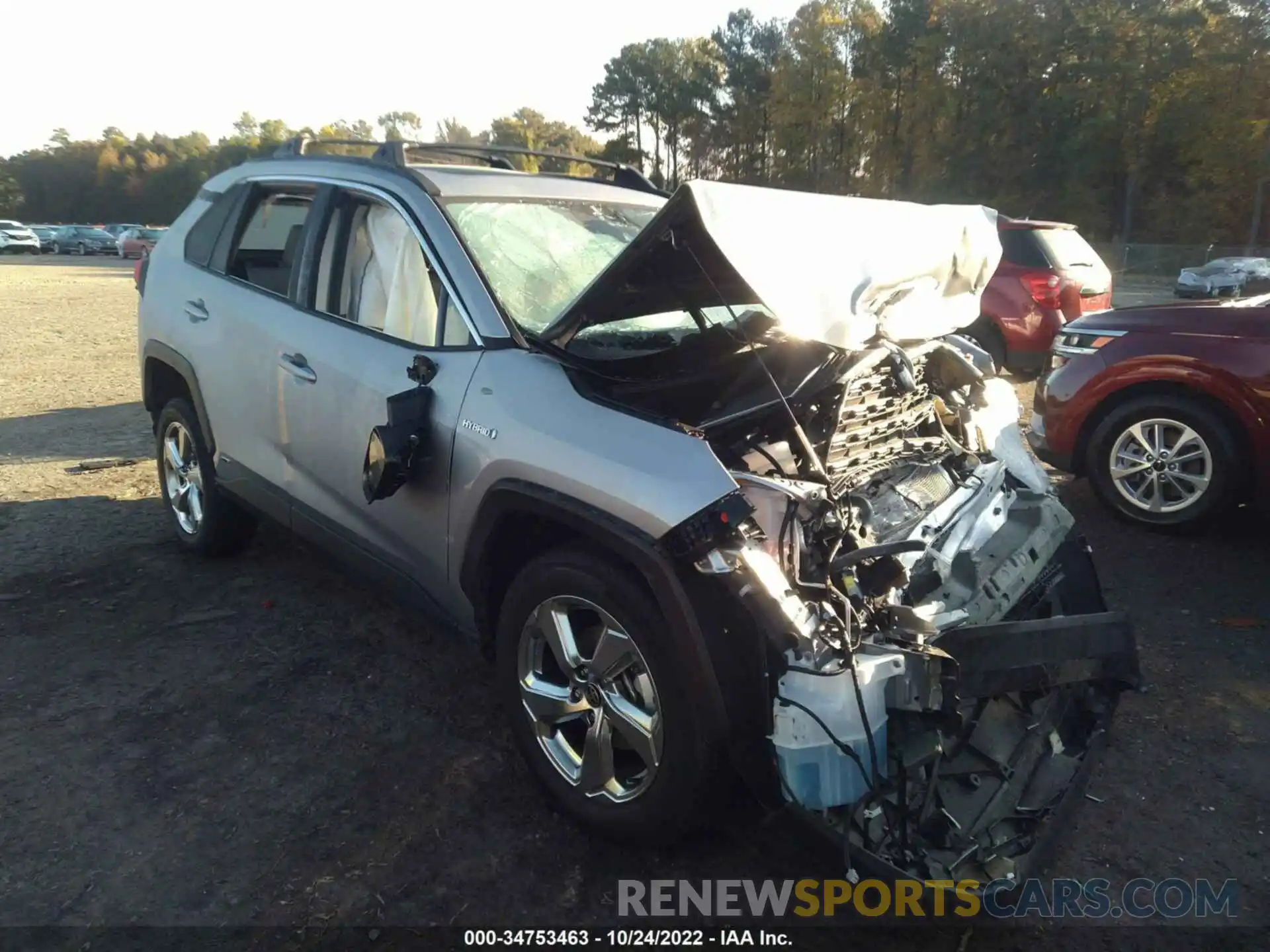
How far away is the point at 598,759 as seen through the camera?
2.69 m

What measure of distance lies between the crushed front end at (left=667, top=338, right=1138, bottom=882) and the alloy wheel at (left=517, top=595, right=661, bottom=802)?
0.34 m

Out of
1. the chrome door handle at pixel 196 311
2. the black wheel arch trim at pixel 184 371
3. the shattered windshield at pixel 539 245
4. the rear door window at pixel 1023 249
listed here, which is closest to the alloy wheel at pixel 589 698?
the shattered windshield at pixel 539 245

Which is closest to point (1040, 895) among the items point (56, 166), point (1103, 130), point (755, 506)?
point (755, 506)

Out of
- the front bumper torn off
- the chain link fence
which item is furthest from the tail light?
the chain link fence

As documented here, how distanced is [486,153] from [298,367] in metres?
1.64

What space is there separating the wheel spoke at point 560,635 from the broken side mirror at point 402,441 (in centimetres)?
68

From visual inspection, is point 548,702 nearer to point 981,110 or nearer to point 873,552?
point 873,552

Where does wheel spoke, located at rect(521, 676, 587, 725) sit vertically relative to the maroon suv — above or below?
below

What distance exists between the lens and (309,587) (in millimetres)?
4590

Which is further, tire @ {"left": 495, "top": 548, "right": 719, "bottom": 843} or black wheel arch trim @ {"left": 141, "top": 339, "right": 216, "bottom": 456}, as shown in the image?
black wheel arch trim @ {"left": 141, "top": 339, "right": 216, "bottom": 456}

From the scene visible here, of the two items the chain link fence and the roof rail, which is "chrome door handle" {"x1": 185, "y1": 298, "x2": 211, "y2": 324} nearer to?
the roof rail

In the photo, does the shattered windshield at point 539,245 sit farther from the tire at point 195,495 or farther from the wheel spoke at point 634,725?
the tire at point 195,495

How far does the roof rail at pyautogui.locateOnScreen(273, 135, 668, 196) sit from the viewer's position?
416 centimetres

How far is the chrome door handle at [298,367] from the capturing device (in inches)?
139
